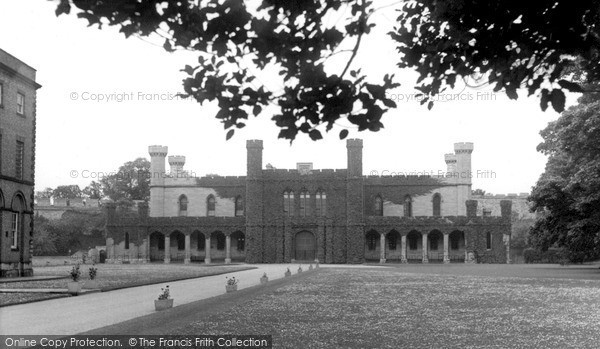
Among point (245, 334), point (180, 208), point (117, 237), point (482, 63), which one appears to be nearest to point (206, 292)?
point (245, 334)

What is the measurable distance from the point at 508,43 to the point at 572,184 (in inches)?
1064

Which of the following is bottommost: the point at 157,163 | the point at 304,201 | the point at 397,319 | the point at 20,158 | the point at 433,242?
the point at 433,242

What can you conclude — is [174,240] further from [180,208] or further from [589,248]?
[589,248]

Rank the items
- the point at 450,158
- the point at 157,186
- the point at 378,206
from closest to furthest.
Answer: the point at 378,206 → the point at 157,186 → the point at 450,158

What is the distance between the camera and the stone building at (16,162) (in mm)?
30000

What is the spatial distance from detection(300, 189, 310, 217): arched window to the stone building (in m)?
37.3

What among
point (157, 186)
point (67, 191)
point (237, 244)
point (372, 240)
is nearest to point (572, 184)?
point (372, 240)

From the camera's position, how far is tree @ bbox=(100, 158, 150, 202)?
101 meters

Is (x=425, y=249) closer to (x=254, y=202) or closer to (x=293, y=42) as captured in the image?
(x=254, y=202)

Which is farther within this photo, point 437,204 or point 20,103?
point 437,204

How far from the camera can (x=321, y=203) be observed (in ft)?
223

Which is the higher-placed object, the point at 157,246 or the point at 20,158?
the point at 20,158

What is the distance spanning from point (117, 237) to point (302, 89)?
63800 mm

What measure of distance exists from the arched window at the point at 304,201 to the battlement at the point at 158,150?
15691 mm
